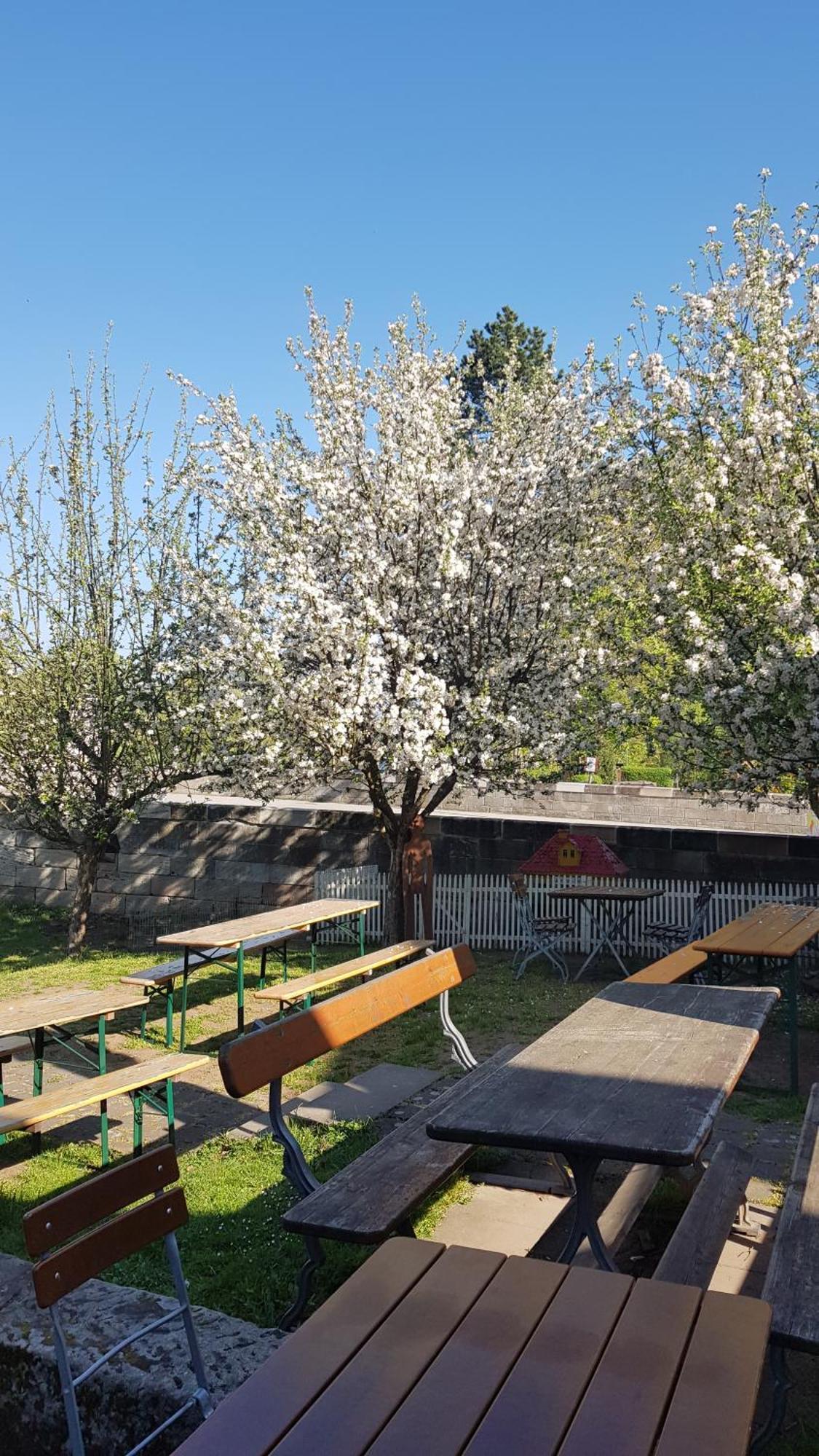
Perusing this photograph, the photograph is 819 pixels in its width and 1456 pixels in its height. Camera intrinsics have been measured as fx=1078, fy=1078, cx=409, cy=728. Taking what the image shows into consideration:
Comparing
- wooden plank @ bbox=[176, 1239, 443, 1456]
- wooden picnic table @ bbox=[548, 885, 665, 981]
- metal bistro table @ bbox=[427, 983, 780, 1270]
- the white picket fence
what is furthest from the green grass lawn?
wooden plank @ bbox=[176, 1239, 443, 1456]

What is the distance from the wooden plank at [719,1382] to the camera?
1728mm

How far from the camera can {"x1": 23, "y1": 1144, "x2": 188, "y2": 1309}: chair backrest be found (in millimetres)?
2375

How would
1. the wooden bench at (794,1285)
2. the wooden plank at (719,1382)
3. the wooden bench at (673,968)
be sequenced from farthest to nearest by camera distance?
1. the wooden bench at (673,968)
2. the wooden bench at (794,1285)
3. the wooden plank at (719,1382)

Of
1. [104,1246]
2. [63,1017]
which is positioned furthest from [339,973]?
[104,1246]

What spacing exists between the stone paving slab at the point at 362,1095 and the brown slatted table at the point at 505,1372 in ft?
12.5

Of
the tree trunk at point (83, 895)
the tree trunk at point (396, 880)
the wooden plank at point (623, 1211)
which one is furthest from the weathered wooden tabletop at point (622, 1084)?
the tree trunk at point (83, 895)

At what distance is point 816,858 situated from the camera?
10586 millimetres

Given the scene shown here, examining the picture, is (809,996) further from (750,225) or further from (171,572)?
(171,572)

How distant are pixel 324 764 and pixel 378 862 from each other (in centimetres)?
235

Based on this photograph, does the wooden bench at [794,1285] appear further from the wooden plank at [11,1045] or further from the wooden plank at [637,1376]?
the wooden plank at [11,1045]

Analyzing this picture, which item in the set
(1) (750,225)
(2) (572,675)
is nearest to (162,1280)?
(2) (572,675)

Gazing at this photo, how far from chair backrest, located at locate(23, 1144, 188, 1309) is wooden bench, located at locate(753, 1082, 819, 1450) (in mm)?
1502

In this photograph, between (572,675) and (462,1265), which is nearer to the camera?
(462,1265)

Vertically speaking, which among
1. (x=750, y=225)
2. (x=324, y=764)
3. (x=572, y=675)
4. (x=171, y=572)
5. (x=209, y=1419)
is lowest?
(x=209, y=1419)
